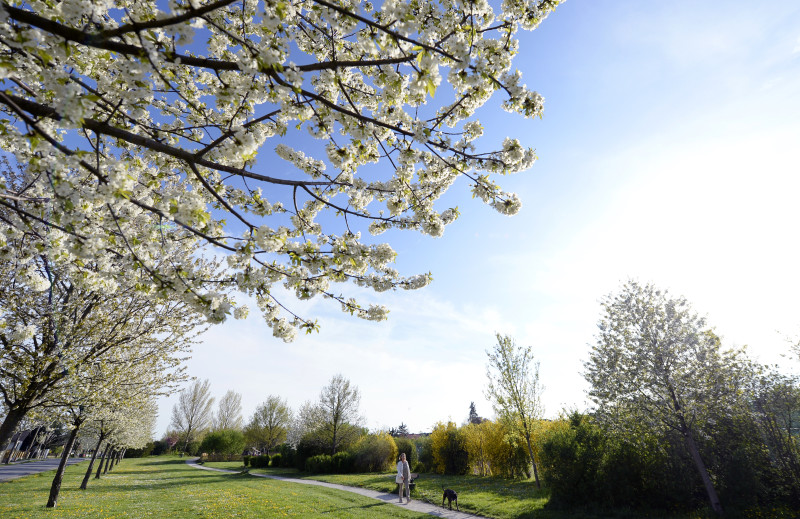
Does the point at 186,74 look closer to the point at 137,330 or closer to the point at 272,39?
the point at 272,39

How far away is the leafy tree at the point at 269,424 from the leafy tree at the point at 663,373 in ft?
128

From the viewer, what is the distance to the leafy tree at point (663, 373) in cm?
954

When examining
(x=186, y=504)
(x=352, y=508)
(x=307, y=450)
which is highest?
(x=307, y=450)

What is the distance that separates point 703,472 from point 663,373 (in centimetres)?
248

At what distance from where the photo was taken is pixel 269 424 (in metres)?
40.4

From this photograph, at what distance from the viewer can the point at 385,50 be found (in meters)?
3.24

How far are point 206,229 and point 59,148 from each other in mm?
1110

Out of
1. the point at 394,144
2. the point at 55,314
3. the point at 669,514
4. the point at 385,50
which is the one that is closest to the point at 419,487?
the point at 669,514

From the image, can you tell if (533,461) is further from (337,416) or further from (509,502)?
(337,416)

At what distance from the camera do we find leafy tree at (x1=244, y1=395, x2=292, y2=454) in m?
40.2

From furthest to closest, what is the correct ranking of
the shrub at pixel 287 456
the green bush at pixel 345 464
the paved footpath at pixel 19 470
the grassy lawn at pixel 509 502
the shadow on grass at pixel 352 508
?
1. the shrub at pixel 287 456
2. the green bush at pixel 345 464
3. the paved footpath at pixel 19 470
4. the shadow on grass at pixel 352 508
5. the grassy lawn at pixel 509 502

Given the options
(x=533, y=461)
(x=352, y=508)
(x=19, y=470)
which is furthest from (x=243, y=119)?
(x=19, y=470)

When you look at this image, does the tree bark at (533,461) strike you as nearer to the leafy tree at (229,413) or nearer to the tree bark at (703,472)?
the tree bark at (703,472)

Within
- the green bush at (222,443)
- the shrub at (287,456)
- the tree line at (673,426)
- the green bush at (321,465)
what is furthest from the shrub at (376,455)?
the green bush at (222,443)
